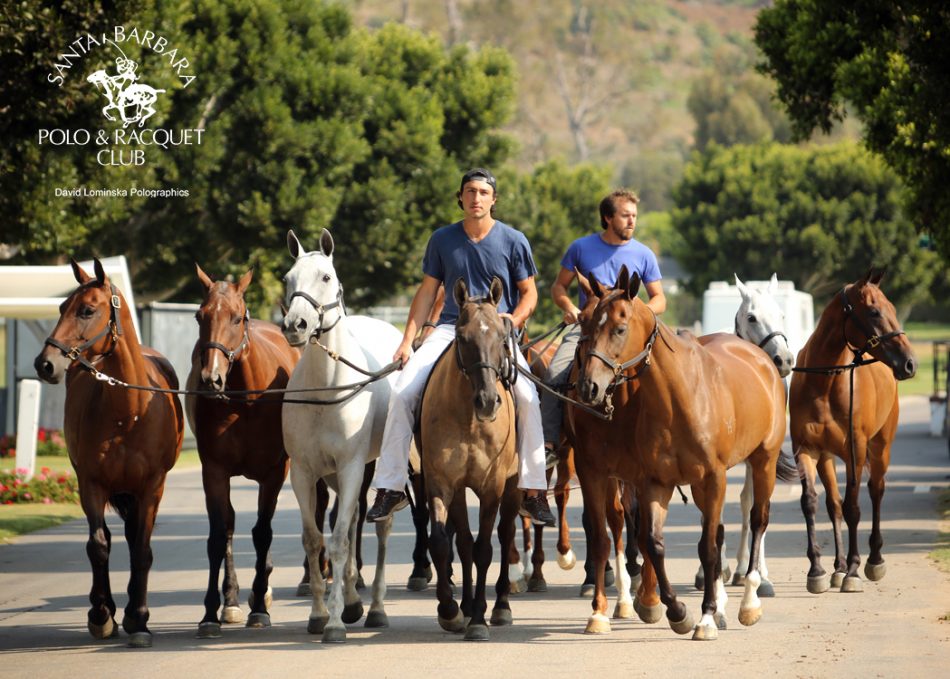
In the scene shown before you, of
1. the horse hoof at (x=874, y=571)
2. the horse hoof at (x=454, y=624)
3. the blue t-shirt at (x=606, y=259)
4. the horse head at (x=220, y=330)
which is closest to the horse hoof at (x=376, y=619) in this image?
the horse hoof at (x=454, y=624)

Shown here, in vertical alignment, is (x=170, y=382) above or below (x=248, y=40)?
below

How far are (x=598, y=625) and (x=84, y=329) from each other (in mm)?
3945

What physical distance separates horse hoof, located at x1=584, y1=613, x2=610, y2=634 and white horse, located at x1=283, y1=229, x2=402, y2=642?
1513 mm

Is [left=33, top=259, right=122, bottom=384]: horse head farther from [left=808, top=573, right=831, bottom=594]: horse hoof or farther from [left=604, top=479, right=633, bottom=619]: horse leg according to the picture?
[left=808, top=573, right=831, bottom=594]: horse hoof

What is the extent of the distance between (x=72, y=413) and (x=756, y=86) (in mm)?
125243

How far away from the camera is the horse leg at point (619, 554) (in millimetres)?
10336

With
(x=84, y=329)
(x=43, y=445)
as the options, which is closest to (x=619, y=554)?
(x=84, y=329)

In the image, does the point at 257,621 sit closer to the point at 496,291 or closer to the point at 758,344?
the point at 496,291

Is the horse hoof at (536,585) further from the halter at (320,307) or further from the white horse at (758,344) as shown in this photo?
the halter at (320,307)

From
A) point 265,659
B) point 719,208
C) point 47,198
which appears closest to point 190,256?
point 47,198

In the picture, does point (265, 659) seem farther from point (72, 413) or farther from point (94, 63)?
point (94, 63)

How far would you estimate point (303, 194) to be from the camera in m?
32.6

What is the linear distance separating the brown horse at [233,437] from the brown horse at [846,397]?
443 centimetres

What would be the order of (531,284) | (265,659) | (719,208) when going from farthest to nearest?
(719,208), (531,284), (265,659)
